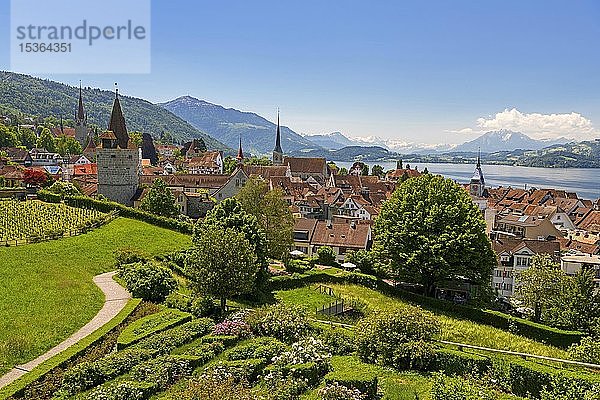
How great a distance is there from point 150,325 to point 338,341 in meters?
7.77

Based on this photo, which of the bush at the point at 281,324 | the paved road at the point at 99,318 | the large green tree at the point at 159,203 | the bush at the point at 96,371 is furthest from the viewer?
the large green tree at the point at 159,203

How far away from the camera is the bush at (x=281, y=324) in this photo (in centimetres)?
1955

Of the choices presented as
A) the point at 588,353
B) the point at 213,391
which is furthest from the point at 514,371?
the point at 213,391

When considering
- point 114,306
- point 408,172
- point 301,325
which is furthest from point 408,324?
point 408,172

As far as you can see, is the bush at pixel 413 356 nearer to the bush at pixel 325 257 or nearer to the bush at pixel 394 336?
the bush at pixel 394 336

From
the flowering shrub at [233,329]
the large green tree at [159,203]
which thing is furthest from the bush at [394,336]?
the large green tree at [159,203]

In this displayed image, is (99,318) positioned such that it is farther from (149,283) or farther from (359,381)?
(359,381)

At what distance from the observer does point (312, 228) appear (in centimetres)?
5344

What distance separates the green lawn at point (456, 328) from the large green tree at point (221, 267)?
6539mm

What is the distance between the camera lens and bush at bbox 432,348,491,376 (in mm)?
17859

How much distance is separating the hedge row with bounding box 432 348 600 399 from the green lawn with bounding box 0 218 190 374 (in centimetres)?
1469

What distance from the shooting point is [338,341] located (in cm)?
1936

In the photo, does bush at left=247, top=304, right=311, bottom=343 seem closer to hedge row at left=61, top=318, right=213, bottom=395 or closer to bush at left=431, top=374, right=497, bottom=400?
hedge row at left=61, top=318, right=213, bottom=395

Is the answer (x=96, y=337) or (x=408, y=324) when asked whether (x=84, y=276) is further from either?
(x=408, y=324)
